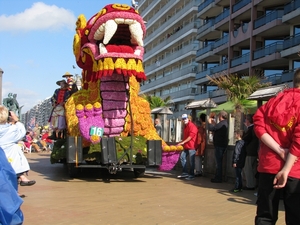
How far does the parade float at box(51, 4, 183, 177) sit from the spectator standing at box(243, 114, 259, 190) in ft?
6.50

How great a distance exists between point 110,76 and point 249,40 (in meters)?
30.0

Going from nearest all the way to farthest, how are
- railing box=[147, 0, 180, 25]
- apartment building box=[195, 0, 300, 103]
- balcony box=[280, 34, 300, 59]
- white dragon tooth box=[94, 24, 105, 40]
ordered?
white dragon tooth box=[94, 24, 105, 40], balcony box=[280, 34, 300, 59], apartment building box=[195, 0, 300, 103], railing box=[147, 0, 180, 25]

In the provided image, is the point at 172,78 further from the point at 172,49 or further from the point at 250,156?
the point at 250,156

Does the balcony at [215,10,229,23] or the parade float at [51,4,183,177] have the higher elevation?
the balcony at [215,10,229,23]

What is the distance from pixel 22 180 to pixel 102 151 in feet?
6.50

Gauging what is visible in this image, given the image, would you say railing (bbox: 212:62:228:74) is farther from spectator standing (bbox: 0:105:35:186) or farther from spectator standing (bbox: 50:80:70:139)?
spectator standing (bbox: 0:105:35:186)

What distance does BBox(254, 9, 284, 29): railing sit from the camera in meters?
33.0

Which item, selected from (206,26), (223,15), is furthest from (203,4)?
(223,15)

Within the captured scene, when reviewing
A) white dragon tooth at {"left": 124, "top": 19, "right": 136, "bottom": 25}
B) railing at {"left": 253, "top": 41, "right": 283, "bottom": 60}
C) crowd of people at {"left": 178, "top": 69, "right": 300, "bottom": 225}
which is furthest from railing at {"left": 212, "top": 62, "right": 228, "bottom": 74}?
crowd of people at {"left": 178, "top": 69, "right": 300, "bottom": 225}

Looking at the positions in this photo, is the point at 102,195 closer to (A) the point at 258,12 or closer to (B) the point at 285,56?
(B) the point at 285,56

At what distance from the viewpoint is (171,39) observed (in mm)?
59812

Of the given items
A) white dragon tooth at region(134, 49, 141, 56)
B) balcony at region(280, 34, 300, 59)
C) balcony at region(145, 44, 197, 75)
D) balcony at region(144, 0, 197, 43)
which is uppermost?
balcony at region(144, 0, 197, 43)

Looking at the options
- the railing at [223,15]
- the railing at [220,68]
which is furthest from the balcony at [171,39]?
the railing at [220,68]

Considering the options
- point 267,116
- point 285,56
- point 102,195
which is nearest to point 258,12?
point 285,56
